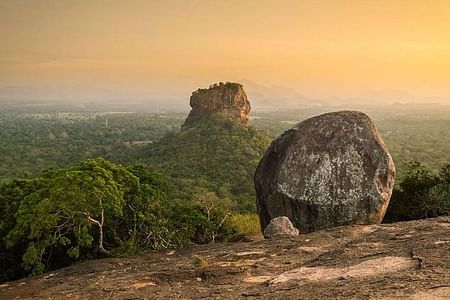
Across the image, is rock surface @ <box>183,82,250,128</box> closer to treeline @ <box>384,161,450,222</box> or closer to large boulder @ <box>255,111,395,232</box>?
treeline @ <box>384,161,450,222</box>

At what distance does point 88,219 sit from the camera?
1318cm

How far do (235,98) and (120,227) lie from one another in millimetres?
49452

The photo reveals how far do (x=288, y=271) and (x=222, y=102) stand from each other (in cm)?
5668

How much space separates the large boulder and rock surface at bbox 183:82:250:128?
48088mm

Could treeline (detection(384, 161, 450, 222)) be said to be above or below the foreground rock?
below

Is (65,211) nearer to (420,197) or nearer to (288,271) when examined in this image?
(288,271)

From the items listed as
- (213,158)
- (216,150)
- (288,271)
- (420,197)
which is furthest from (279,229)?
(216,150)

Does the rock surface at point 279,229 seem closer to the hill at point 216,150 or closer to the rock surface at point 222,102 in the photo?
the hill at point 216,150

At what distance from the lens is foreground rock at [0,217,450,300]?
604 centimetres

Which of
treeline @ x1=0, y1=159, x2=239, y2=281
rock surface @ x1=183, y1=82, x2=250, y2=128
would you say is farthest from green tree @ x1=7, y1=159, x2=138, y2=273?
rock surface @ x1=183, y1=82, x2=250, y2=128

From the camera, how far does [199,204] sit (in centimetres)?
2139

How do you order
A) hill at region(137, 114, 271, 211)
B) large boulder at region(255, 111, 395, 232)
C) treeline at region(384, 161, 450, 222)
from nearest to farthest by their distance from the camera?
large boulder at region(255, 111, 395, 232), treeline at region(384, 161, 450, 222), hill at region(137, 114, 271, 211)

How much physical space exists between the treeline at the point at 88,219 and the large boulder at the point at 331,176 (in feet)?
14.1

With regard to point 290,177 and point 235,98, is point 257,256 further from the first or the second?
point 235,98
